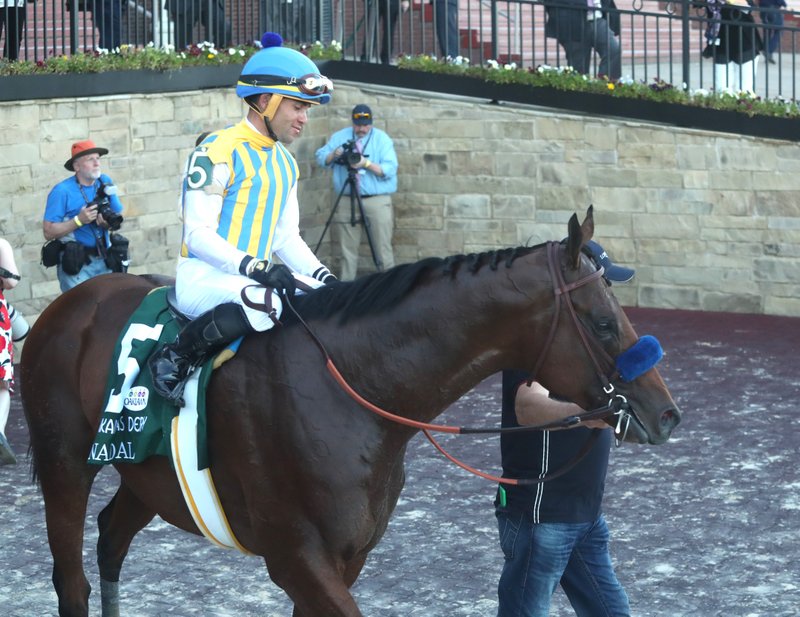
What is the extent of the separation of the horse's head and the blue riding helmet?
1302 mm

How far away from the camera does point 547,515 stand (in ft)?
17.8

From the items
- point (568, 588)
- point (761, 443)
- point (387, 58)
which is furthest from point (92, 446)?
point (387, 58)

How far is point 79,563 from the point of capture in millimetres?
6277

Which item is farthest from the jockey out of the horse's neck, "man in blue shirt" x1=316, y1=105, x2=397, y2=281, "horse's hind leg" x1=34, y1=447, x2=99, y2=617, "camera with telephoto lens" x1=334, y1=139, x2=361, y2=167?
"man in blue shirt" x1=316, y1=105, x2=397, y2=281

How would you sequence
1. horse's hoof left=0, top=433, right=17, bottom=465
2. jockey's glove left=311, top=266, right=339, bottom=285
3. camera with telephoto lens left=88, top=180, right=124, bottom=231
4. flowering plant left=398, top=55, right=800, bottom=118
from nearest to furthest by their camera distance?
1. jockey's glove left=311, top=266, right=339, bottom=285
2. horse's hoof left=0, top=433, right=17, bottom=465
3. camera with telephoto lens left=88, top=180, right=124, bottom=231
4. flowering plant left=398, top=55, right=800, bottom=118

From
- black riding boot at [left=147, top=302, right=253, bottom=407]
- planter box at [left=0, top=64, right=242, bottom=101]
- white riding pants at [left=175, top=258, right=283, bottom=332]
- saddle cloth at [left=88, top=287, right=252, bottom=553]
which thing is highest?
planter box at [left=0, top=64, right=242, bottom=101]

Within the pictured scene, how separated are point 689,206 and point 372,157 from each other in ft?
12.0

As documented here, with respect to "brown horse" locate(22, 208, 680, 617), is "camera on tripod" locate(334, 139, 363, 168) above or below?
above

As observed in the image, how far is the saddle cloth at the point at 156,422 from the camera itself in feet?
17.7

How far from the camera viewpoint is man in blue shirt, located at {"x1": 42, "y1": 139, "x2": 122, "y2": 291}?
1145 cm

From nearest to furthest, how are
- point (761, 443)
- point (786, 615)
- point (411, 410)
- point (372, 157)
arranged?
point (411, 410) < point (786, 615) < point (761, 443) < point (372, 157)

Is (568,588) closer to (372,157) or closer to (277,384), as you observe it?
(277,384)

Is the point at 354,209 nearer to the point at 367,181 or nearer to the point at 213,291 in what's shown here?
the point at 367,181

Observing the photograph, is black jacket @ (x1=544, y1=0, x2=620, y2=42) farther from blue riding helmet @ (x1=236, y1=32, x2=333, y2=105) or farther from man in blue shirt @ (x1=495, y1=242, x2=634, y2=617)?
man in blue shirt @ (x1=495, y1=242, x2=634, y2=617)
